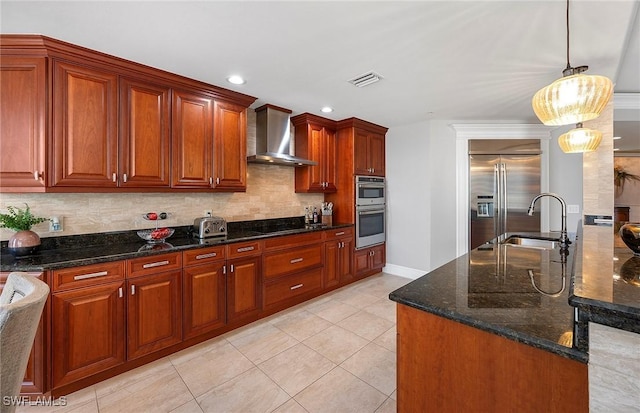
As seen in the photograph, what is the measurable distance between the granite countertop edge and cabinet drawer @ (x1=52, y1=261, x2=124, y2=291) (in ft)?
6.43

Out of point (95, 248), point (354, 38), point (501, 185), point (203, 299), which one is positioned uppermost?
point (354, 38)

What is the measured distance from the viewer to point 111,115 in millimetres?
2150

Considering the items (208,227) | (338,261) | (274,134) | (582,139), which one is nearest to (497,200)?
(582,139)

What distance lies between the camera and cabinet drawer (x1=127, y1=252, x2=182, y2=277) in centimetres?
201

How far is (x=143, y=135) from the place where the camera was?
2.31 meters

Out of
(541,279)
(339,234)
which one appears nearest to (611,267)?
(541,279)

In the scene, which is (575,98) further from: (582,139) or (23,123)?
(23,123)

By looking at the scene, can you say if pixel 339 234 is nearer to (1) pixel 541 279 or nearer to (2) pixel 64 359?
(1) pixel 541 279

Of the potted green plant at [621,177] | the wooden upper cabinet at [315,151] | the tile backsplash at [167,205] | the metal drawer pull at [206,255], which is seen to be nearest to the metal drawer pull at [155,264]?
the metal drawer pull at [206,255]

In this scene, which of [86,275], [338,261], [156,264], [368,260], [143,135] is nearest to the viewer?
[86,275]

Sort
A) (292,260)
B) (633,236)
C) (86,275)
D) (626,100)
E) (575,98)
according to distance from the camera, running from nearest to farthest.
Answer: (633,236), (575,98), (86,275), (292,260), (626,100)

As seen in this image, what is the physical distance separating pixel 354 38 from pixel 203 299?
238 cm

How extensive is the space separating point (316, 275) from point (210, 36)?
8.58 feet

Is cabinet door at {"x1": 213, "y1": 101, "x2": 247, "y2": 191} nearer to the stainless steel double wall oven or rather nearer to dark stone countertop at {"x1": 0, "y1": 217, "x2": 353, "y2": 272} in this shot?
dark stone countertop at {"x1": 0, "y1": 217, "x2": 353, "y2": 272}
